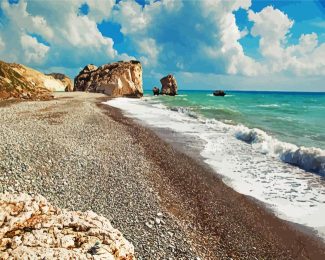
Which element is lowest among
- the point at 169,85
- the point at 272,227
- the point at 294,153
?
the point at 272,227

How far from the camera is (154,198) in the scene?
12.6 meters

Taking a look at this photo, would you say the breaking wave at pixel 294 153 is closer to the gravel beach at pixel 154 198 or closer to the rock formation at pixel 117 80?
the gravel beach at pixel 154 198

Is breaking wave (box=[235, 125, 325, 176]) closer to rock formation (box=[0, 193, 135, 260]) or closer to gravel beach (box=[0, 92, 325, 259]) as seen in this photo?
gravel beach (box=[0, 92, 325, 259])

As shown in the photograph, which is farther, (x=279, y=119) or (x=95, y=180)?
(x=279, y=119)

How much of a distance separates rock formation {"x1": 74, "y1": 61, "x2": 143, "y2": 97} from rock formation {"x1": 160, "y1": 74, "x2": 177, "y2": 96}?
22.3 metres

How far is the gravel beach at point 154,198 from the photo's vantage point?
10016 millimetres

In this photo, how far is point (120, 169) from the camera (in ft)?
50.4

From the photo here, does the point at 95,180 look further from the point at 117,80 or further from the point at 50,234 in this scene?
the point at 117,80

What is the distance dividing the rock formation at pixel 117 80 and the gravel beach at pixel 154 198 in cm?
8262

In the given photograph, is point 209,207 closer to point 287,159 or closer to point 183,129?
point 287,159

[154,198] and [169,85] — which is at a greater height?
[169,85]

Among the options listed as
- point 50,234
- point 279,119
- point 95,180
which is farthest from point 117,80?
point 50,234

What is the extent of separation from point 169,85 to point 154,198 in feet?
397

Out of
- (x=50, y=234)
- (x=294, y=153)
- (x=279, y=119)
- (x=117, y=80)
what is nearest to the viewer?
(x=50, y=234)
